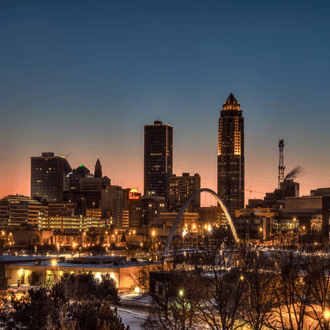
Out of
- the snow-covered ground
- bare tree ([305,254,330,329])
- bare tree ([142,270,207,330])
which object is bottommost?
the snow-covered ground

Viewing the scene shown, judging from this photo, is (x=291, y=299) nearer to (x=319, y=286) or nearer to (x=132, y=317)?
(x=319, y=286)


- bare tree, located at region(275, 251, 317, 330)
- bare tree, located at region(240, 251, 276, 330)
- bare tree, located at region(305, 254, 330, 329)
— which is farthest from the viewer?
bare tree, located at region(240, 251, 276, 330)

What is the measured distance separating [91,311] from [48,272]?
131 feet

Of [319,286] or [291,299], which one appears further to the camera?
[319,286]

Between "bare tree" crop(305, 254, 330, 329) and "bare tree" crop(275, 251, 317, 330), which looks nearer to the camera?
"bare tree" crop(275, 251, 317, 330)

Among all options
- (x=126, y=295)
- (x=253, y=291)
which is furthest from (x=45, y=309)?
(x=126, y=295)

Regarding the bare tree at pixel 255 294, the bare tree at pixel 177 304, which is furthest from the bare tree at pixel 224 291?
the bare tree at pixel 177 304

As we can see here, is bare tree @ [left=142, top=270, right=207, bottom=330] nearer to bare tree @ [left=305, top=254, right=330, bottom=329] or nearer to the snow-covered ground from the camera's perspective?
the snow-covered ground

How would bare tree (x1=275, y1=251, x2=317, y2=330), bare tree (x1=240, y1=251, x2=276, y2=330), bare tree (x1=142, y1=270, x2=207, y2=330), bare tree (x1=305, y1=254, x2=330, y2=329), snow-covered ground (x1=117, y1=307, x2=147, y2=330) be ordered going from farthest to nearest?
snow-covered ground (x1=117, y1=307, x2=147, y2=330) < bare tree (x1=142, y1=270, x2=207, y2=330) < bare tree (x1=240, y1=251, x2=276, y2=330) < bare tree (x1=305, y1=254, x2=330, y2=329) < bare tree (x1=275, y1=251, x2=317, y2=330)

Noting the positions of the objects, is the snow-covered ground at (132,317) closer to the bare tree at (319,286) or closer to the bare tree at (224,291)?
the bare tree at (224,291)

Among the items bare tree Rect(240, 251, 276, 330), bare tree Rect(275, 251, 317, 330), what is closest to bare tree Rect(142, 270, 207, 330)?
bare tree Rect(240, 251, 276, 330)

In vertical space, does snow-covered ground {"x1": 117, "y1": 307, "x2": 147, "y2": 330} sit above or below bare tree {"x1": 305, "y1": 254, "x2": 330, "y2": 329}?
below

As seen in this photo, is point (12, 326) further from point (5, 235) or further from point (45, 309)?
point (5, 235)

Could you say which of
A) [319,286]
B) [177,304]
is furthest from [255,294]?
[177,304]
